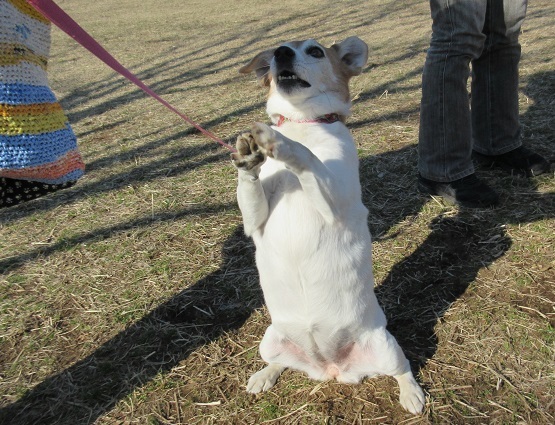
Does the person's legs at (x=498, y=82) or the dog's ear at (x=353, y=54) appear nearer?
the dog's ear at (x=353, y=54)

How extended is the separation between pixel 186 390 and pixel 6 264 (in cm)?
168

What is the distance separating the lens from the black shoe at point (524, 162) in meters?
3.11

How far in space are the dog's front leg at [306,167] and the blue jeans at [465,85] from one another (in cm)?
158

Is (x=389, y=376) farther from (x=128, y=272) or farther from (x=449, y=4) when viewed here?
(x=449, y=4)

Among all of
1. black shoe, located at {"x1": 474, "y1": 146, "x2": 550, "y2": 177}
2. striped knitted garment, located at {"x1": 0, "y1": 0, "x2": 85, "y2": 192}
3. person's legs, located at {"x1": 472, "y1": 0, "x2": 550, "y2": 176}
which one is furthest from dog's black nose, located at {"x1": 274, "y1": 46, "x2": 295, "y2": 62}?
black shoe, located at {"x1": 474, "y1": 146, "x2": 550, "y2": 177}

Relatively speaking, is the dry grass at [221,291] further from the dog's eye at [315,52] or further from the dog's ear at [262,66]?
the dog's eye at [315,52]

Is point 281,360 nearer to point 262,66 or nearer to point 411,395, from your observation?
point 411,395

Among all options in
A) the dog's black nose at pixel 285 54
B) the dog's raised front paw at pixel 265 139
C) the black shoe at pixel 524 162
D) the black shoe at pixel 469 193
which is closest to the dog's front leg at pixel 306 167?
the dog's raised front paw at pixel 265 139

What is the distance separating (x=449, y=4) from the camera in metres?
2.68

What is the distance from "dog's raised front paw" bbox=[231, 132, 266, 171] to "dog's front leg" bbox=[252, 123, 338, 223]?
0.07ft

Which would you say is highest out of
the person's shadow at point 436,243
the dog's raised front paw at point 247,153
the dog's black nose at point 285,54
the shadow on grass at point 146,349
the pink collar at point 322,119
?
the dog's black nose at point 285,54

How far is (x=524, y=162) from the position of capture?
313 centimetres

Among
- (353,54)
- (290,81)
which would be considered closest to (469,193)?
(353,54)

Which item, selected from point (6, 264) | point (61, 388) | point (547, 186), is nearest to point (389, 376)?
point (61, 388)
